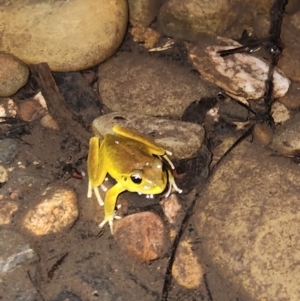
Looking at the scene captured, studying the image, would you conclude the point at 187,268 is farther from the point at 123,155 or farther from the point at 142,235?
the point at 123,155

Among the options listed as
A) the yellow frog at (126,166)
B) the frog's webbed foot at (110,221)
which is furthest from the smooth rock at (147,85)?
the frog's webbed foot at (110,221)

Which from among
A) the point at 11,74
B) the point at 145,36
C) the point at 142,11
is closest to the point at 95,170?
the point at 11,74

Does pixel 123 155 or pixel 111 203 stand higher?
pixel 123 155

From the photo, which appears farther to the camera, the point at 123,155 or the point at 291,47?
the point at 291,47

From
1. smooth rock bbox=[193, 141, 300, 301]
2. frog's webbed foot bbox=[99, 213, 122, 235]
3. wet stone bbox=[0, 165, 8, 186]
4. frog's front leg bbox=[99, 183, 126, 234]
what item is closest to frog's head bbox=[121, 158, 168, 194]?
frog's front leg bbox=[99, 183, 126, 234]

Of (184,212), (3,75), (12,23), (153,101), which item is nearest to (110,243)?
(184,212)

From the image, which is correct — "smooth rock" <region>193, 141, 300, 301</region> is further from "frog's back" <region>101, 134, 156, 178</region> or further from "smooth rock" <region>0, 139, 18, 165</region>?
"smooth rock" <region>0, 139, 18, 165</region>

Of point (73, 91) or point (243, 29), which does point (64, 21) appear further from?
point (243, 29)
